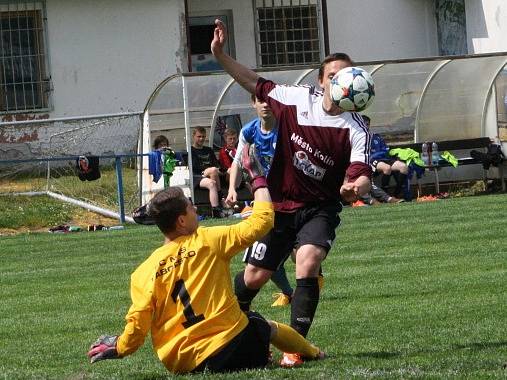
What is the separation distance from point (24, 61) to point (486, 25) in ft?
33.6

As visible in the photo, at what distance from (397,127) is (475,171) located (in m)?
1.64

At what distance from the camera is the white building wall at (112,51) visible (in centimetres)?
2747

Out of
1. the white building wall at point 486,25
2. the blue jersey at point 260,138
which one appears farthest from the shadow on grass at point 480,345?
the white building wall at point 486,25

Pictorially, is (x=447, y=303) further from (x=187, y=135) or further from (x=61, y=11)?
(x=61, y=11)

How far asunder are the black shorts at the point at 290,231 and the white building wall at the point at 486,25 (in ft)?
70.0

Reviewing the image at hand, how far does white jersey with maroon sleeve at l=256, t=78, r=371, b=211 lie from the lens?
7.71 m

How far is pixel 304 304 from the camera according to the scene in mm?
7598

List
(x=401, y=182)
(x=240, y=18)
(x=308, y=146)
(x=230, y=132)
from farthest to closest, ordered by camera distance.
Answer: (x=240, y=18)
(x=401, y=182)
(x=230, y=132)
(x=308, y=146)

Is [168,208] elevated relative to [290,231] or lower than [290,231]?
elevated

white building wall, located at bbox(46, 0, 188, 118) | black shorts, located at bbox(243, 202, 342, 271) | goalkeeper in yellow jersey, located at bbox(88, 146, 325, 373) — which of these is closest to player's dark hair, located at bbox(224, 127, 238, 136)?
white building wall, located at bbox(46, 0, 188, 118)

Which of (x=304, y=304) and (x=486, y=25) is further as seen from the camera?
(x=486, y=25)

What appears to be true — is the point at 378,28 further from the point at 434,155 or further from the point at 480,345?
the point at 480,345

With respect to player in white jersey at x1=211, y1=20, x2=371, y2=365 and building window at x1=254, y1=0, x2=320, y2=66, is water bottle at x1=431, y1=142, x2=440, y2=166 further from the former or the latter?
player in white jersey at x1=211, y1=20, x2=371, y2=365

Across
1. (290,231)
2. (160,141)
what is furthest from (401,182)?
(290,231)
